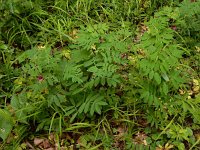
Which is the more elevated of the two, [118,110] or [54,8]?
[54,8]

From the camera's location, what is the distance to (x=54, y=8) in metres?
3.56

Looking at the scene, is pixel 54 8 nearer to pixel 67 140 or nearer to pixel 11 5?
pixel 11 5

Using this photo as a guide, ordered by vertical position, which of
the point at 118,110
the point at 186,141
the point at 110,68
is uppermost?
the point at 110,68

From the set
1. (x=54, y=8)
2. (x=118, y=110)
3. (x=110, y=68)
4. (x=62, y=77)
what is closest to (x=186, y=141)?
(x=118, y=110)

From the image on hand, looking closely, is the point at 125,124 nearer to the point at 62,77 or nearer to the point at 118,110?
the point at 118,110

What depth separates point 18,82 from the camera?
2916 mm

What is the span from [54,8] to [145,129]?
1.66 m

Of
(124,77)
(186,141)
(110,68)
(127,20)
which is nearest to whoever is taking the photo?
(110,68)

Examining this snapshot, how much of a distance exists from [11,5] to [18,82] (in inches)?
29.2

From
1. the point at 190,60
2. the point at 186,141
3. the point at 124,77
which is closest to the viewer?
the point at 186,141

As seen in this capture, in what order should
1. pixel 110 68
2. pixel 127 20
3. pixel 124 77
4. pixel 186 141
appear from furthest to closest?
1. pixel 127 20
2. pixel 124 77
3. pixel 186 141
4. pixel 110 68

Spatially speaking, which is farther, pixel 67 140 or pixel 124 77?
pixel 124 77

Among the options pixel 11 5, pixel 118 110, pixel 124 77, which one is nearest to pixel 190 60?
pixel 124 77

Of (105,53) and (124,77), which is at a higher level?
(105,53)
